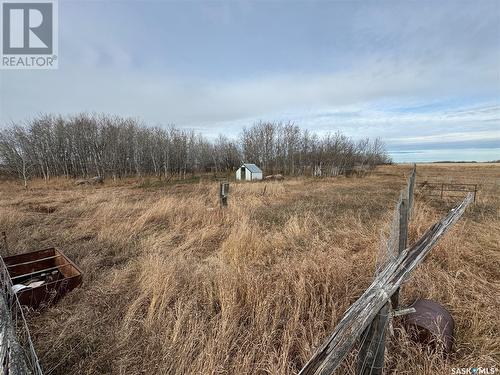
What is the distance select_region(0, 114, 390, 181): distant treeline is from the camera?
27.4 metres

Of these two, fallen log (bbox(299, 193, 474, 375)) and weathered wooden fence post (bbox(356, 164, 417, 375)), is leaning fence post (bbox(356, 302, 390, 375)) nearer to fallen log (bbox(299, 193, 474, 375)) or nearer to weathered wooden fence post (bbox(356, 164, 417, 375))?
weathered wooden fence post (bbox(356, 164, 417, 375))

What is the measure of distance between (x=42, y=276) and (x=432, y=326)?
5.75 m

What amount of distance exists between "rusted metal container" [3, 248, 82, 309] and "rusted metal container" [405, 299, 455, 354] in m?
4.35

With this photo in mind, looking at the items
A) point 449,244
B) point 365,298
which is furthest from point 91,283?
point 449,244

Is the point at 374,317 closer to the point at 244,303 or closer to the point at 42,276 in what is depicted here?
the point at 244,303

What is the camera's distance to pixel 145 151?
3347 cm

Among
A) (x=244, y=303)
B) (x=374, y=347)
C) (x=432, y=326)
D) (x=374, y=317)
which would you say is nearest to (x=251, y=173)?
(x=244, y=303)

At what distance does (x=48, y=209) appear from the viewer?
9.31 meters

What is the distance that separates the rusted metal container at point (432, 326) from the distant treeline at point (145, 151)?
28.7 m

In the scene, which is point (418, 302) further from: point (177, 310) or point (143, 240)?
point (143, 240)

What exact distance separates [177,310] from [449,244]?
15.4ft

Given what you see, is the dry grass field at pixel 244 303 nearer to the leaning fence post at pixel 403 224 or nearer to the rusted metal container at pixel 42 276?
the rusted metal container at pixel 42 276

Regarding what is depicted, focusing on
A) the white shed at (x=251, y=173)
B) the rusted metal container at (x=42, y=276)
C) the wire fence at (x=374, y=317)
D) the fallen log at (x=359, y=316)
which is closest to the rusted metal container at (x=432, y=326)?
the wire fence at (x=374, y=317)

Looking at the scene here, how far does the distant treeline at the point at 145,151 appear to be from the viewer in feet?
89.8
